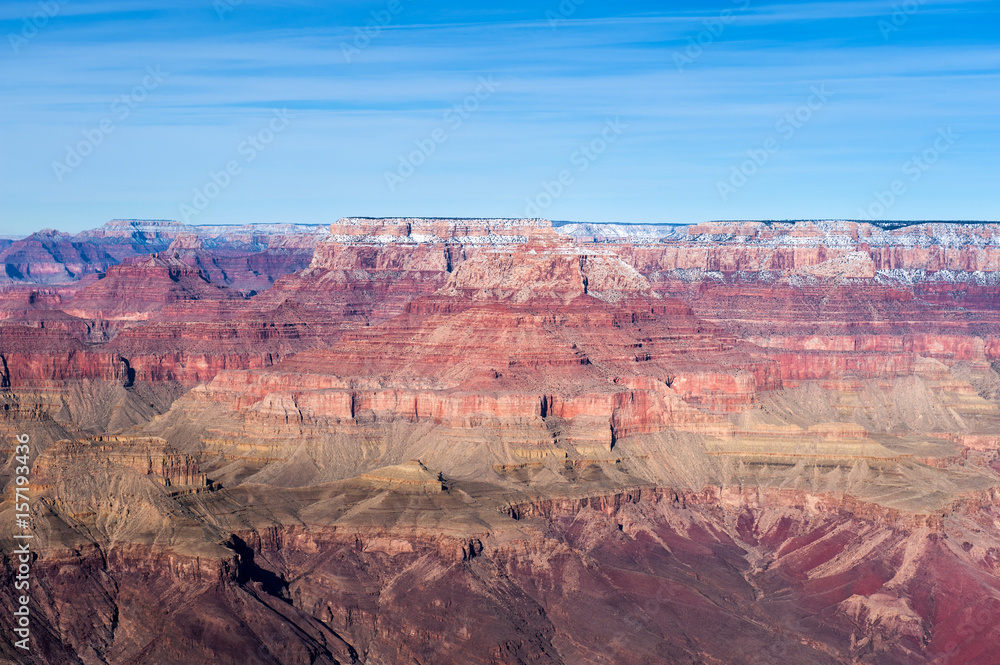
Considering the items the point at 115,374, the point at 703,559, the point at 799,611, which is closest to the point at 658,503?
the point at 703,559

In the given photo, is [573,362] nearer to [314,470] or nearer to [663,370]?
[663,370]

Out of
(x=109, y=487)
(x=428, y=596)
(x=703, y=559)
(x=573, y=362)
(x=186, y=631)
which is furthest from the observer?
(x=573, y=362)

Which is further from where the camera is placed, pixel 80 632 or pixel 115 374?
pixel 115 374

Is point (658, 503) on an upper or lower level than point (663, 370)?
lower

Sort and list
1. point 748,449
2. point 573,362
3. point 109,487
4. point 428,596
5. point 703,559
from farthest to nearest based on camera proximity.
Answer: point 573,362
point 748,449
point 703,559
point 109,487
point 428,596

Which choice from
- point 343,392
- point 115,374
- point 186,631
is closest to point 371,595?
point 186,631

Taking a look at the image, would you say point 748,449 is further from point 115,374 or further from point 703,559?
point 115,374
